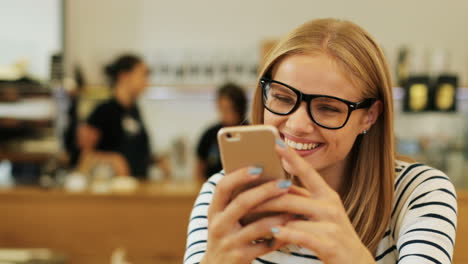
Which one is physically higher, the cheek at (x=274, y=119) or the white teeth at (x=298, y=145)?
the cheek at (x=274, y=119)

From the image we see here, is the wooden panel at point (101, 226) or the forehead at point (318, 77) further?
the wooden panel at point (101, 226)

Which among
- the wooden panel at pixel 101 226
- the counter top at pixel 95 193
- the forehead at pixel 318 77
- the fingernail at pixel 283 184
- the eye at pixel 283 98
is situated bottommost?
the wooden panel at pixel 101 226

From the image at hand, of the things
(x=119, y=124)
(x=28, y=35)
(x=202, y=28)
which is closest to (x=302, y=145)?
(x=119, y=124)

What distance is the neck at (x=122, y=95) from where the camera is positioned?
3877 mm

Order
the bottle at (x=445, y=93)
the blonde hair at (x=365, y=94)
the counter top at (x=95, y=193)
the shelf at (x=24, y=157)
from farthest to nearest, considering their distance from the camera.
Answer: the shelf at (x=24, y=157) → the bottle at (x=445, y=93) → the counter top at (x=95, y=193) → the blonde hair at (x=365, y=94)

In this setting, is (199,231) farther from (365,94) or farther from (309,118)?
(365,94)

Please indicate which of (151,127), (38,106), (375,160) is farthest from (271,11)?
(375,160)

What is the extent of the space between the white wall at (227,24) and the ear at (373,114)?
3613mm

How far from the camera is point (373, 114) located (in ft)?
3.61

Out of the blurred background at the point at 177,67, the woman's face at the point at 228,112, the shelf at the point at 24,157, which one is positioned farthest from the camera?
the shelf at the point at 24,157

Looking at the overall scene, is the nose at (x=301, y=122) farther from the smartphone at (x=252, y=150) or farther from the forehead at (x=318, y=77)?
the smartphone at (x=252, y=150)

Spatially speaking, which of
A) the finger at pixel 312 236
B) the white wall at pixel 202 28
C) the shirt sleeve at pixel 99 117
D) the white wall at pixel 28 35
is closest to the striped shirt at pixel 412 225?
the finger at pixel 312 236

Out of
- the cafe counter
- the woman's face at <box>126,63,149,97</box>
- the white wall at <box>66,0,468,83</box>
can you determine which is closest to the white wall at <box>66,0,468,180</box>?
the white wall at <box>66,0,468,83</box>

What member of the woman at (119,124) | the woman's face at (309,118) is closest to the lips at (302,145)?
the woman's face at (309,118)
